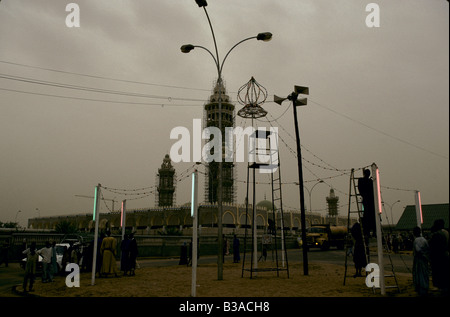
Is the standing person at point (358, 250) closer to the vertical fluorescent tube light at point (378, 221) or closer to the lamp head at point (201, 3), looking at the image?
the vertical fluorescent tube light at point (378, 221)

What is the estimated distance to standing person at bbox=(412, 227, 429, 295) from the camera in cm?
898

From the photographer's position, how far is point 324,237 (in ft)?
127

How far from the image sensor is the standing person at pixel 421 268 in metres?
8.98

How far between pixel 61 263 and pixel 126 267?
16.4ft

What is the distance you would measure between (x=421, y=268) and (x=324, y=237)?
3078cm

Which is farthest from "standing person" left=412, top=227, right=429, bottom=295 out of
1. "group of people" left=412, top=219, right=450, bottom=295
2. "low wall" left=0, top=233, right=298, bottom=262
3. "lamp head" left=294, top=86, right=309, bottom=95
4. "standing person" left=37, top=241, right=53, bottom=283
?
"low wall" left=0, top=233, right=298, bottom=262

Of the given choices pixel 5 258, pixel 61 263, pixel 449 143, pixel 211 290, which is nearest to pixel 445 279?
pixel 449 143

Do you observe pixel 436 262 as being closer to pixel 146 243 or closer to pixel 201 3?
pixel 201 3

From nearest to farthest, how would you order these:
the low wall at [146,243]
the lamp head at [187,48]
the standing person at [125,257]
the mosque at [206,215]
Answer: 1. the lamp head at [187,48]
2. the standing person at [125,257]
3. the low wall at [146,243]
4. the mosque at [206,215]

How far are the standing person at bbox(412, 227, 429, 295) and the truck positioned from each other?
Answer: 29.3m

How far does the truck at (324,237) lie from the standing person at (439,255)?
1163 inches

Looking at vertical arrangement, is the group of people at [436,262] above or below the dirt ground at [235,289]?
above

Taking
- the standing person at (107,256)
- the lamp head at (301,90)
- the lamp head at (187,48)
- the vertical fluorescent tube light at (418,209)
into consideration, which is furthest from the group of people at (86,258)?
the vertical fluorescent tube light at (418,209)

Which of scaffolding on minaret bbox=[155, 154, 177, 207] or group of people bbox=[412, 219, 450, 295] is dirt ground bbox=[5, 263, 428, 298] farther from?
scaffolding on minaret bbox=[155, 154, 177, 207]
